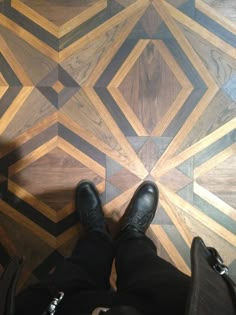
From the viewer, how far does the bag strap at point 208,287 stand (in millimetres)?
Result: 496

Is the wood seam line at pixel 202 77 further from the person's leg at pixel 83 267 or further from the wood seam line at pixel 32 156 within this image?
the wood seam line at pixel 32 156

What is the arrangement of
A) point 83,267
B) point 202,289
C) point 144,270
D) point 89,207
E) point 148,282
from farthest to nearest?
point 89,207
point 83,267
point 144,270
point 148,282
point 202,289

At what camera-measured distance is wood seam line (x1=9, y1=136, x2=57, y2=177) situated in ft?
3.76

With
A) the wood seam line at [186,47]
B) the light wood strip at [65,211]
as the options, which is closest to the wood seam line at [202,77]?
the wood seam line at [186,47]

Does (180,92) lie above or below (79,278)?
above

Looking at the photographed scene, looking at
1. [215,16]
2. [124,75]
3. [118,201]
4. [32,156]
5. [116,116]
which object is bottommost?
[118,201]

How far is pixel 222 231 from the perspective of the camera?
3.74 ft

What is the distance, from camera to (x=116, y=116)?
1.14 m

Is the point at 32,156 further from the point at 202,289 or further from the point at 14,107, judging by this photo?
the point at 202,289

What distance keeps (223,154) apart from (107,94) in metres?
0.46

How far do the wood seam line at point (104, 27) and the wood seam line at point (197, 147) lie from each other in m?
0.51

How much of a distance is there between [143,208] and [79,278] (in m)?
0.38

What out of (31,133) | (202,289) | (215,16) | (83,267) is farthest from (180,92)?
(202,289)

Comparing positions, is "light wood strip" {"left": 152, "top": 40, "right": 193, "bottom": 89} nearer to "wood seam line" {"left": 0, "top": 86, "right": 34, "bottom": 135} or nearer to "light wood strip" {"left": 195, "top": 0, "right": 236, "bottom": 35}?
"light wood strip" {"left": 195, "top": 0, "right": 236, "bottom": 35}
